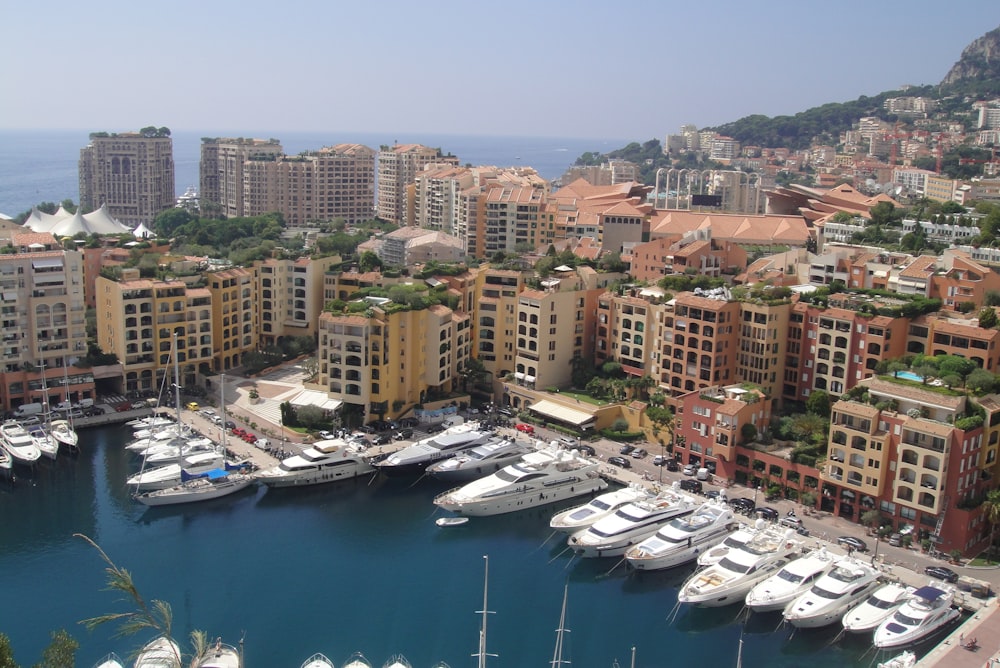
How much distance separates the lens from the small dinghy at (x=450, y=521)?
30.7 meters

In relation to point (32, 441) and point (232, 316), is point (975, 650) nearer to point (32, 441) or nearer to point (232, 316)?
point (32, 441)

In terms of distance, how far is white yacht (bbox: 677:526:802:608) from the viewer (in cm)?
2555

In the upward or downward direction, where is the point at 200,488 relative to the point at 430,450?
downward

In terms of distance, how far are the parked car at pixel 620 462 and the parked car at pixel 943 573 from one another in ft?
35.1

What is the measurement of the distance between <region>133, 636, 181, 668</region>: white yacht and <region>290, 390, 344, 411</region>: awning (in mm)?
16705

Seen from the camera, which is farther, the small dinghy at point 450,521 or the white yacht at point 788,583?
the small dinghy at point 450,521

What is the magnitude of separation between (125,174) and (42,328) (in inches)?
2019

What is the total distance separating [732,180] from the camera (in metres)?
85.1

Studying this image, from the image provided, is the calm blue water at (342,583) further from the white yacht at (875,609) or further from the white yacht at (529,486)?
the white yacht at (529,486)

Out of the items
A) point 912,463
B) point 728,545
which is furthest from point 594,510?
point 912,463

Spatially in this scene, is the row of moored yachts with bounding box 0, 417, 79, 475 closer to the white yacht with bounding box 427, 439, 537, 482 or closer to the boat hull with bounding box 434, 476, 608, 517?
the white yacht with bounding box 427, 439, 537, 482

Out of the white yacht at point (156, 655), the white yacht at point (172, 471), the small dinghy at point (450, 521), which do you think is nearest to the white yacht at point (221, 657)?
the white yacht at point (156, 655)

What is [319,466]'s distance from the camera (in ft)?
110

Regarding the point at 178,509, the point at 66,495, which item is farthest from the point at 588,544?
the point at 66,495
